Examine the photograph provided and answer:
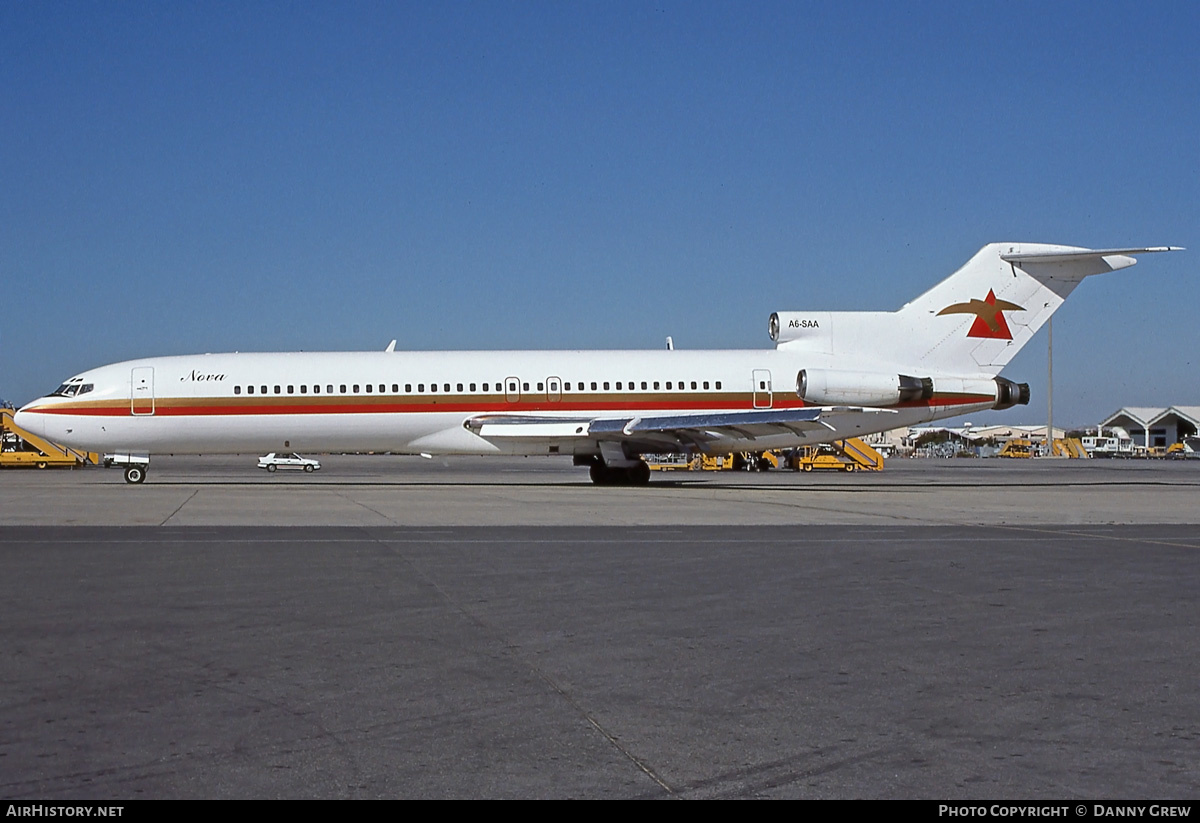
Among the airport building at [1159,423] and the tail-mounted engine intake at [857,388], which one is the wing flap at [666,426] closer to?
the tail-mounted engine intake at [857,388]

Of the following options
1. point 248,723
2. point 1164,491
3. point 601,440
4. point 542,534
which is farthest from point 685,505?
point 248,723

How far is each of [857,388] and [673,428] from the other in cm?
525

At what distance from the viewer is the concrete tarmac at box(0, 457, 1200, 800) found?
489 centimetres

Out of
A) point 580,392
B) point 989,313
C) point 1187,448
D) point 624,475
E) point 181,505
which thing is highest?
point 989,313

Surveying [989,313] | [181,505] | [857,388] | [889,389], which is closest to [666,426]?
[857,388]

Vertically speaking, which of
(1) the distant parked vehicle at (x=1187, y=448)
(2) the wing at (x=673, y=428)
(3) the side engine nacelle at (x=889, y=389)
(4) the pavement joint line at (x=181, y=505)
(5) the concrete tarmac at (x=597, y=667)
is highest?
(3) the side engine nacelle at (x=889, y=389)

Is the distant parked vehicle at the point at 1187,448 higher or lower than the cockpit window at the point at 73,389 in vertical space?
lower

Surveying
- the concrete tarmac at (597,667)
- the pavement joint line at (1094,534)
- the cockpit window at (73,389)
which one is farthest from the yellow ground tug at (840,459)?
the concrete tarmac at (597,667)

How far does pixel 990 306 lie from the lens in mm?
32750

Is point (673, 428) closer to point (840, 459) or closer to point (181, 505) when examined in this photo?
point (181, 505)

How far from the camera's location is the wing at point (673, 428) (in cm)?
3008

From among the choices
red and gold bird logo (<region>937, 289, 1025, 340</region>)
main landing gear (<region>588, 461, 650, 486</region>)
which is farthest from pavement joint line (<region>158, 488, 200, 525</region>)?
red and gold bird logo (<region>937, 289, 1025, 340</region>)

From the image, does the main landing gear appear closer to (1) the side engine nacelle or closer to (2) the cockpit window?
(1) the side engine nacelle
